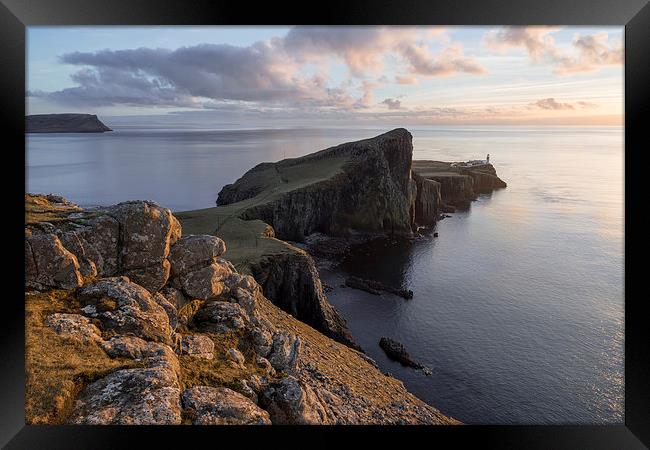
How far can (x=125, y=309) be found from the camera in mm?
11664

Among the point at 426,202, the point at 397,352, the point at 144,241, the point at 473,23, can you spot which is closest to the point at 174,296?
the point at 144,241

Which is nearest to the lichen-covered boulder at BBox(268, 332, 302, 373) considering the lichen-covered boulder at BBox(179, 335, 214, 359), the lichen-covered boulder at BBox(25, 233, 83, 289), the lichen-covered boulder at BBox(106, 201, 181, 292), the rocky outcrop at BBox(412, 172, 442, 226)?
the lichen-covered boulder at BBox(179, 335, 214, 359)

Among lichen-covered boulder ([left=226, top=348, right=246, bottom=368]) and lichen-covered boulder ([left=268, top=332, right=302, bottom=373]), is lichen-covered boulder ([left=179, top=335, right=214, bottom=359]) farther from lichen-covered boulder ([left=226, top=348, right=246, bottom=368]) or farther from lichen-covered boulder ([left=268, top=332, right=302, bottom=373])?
lichen-covered boulder ([left=268, top=332, right=302, bottom=373])

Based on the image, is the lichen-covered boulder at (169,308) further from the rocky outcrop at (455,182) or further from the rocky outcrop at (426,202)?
the rocky outcrop at (455,182)

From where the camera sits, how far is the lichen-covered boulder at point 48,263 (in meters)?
11.7

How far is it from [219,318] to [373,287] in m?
38.9

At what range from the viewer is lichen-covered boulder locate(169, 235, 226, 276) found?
14703 millimetres

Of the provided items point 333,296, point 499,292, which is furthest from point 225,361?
point 499,292

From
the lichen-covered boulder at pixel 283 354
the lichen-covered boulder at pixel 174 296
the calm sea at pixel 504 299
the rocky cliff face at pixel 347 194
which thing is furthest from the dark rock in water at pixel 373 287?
the lichen-covered boulder at pixel 174 296

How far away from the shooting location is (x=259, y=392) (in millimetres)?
11445

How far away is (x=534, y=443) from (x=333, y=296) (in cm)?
3788

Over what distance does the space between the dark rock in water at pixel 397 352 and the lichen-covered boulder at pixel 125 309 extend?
2569cm

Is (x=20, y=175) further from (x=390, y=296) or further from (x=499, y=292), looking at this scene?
(x=499, y=292)

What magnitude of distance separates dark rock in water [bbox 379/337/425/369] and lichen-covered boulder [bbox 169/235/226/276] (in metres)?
23.2
